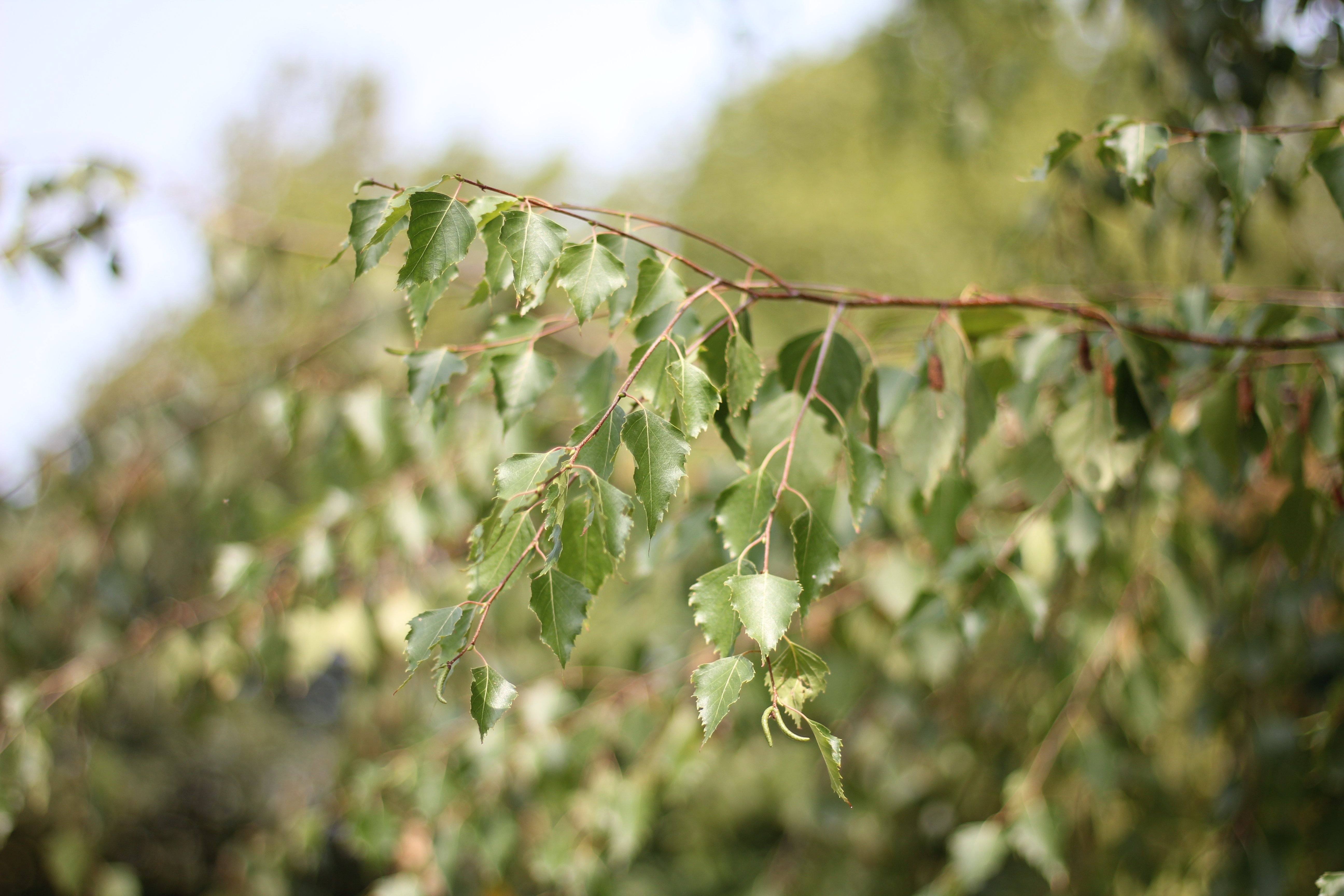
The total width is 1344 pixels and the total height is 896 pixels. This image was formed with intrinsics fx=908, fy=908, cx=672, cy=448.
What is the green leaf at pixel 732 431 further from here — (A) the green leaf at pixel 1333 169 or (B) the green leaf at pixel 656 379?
(A) the green leaf at pixel 1333 169

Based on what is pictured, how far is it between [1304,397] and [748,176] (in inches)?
305

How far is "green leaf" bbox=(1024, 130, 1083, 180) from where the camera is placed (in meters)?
0.66

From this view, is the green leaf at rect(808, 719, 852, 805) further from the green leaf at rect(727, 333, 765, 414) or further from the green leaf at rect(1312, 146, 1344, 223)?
the green leaf at rect(1312, 146, 1344, 223)

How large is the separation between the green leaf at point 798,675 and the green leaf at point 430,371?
31 cm

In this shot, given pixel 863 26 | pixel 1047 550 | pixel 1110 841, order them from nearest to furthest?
pixel 1047 550, pixel 1110 841, pixel 863 26

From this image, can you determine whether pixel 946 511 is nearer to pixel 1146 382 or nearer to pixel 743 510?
pixel 1146 382

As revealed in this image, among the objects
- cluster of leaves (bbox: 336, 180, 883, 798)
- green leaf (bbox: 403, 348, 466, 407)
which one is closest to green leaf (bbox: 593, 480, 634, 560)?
cluster of leaves (bbox: 336, 180, 883, 798)

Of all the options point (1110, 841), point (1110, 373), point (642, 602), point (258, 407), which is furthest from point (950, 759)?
point (258, 407)

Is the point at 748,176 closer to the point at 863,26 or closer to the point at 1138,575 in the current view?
the point at 863,26

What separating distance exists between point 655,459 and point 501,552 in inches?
3.8

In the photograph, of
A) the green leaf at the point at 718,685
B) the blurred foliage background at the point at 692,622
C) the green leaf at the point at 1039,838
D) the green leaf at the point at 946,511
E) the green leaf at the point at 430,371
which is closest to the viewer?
the green leaf at the point at 718,685

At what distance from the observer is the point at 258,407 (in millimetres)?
1862

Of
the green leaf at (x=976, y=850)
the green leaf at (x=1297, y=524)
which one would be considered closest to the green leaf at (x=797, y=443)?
the green leaf at (x=1297, y=524)

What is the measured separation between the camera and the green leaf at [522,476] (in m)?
0.48
